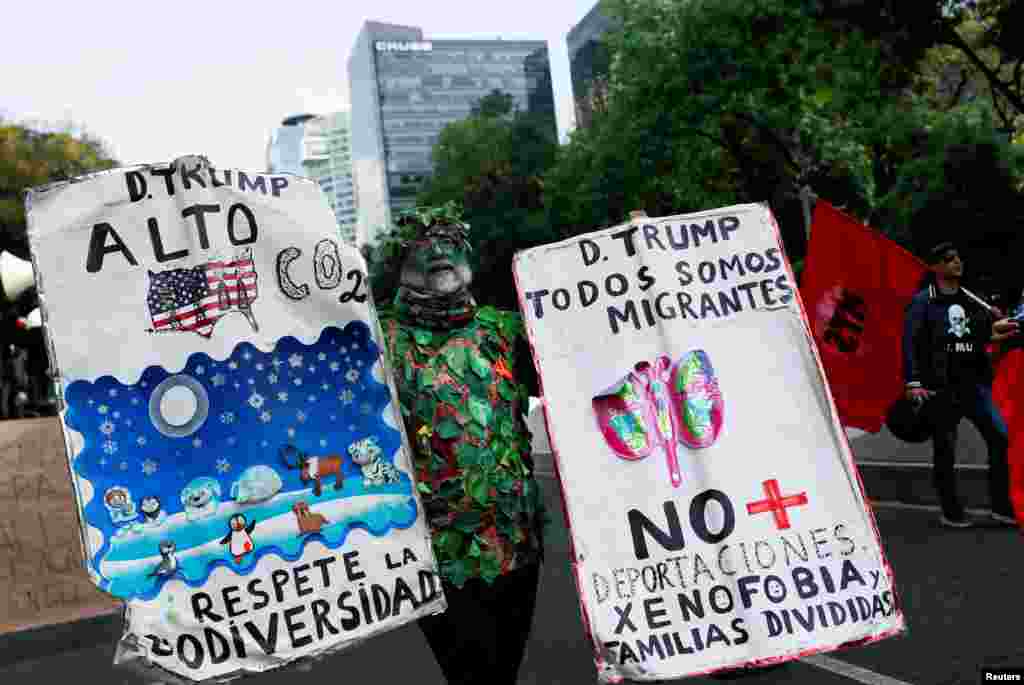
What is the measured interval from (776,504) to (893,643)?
188 cm

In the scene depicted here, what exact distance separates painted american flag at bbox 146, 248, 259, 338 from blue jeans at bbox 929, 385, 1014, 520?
16.7 feet

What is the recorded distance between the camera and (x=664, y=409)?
3521 mm

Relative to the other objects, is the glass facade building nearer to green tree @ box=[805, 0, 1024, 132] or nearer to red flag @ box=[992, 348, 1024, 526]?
green tree @ box=[805, 0, 1024, 132]

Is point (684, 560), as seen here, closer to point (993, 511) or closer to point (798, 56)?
point (993, 511)

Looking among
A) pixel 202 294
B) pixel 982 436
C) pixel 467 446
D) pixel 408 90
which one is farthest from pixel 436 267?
pixel 408 90

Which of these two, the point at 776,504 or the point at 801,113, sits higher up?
the point at 801,113

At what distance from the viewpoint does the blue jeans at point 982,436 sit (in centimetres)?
690

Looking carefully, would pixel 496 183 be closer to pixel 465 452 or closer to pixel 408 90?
pixel 465 452

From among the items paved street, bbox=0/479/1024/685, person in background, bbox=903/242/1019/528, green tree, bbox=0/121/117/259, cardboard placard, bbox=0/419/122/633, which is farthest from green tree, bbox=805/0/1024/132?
green tree, bbox=0/121/117/259

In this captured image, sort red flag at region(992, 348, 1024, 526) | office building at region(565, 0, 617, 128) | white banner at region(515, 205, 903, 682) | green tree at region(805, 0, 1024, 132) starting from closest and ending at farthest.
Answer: white banner at region(515, 205, 903, 682) < red flag at region(992, 348, 1024, 526) < green tree at region(805, 0, 1024, 132) < office building at region(565, 0, 617, 128)

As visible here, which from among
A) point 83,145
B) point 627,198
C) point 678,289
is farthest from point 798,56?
point 83,145

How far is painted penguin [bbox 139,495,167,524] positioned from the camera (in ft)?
10.7

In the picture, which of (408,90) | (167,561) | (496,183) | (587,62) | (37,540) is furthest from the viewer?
(408,90)

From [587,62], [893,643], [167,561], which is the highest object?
[587,62]
